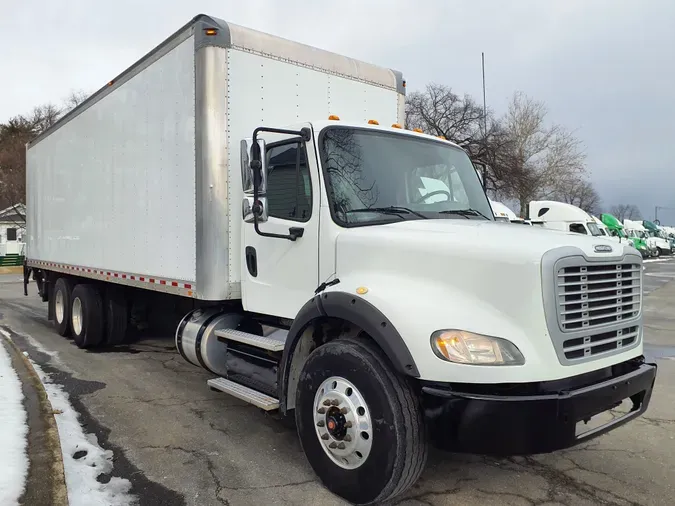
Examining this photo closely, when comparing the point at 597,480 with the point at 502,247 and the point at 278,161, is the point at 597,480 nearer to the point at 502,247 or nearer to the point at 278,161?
the point at 502,247

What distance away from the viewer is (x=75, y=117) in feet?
27.6

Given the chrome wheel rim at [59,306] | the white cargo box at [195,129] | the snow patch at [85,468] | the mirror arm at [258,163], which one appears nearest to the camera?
the snow patch at [85,468]

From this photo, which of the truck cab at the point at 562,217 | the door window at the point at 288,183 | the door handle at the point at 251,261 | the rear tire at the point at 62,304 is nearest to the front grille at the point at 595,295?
the door window at the point at 288,183

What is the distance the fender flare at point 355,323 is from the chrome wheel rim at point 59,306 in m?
6.92

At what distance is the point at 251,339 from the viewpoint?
4594mm

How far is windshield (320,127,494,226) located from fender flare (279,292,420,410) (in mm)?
631

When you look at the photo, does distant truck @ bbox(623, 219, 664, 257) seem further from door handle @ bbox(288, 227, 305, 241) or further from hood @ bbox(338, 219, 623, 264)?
door handle @ bbox(288, 227, 305, 241)

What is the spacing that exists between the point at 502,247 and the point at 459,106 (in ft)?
103

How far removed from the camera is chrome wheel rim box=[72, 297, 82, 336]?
27.9 ft

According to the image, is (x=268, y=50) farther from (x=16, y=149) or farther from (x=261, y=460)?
(x=16, y=149)

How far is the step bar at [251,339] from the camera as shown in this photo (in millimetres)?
4266

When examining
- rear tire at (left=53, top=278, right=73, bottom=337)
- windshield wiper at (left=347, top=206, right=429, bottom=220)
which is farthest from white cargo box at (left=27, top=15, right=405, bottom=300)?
rear tire at (left=53, top=278, right=73, bottom=337)

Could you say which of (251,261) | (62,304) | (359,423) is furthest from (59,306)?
(359,423)

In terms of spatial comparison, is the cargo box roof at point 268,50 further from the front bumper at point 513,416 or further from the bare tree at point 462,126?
the bare tree at point 462,126
